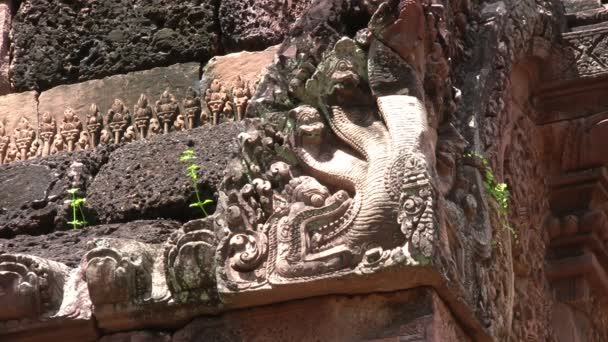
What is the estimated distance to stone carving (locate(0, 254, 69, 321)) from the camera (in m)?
4.33

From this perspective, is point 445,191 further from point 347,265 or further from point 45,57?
point 45,57

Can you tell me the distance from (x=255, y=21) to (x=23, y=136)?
3.30 ft

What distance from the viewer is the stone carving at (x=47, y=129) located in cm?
545

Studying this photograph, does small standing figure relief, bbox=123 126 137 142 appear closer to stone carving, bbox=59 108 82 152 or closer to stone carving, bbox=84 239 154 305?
stone carving, bbox=59 108 82 152

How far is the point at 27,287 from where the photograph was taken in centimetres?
432

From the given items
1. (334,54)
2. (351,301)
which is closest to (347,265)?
(351,301)

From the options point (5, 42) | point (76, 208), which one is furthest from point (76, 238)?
point (5, 42)

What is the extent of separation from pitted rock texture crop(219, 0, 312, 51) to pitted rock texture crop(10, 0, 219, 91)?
8 centimetres

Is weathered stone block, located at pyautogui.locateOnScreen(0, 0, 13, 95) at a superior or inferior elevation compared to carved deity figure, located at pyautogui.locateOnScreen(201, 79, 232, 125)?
superior

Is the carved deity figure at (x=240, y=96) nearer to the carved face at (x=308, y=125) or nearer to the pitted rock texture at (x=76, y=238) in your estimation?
the pitted rock texture at (x=76, y=238)

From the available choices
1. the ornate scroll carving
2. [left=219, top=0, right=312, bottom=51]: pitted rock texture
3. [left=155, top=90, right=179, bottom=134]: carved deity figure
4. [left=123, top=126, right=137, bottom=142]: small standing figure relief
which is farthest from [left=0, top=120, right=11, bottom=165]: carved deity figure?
the ornate scroll carving

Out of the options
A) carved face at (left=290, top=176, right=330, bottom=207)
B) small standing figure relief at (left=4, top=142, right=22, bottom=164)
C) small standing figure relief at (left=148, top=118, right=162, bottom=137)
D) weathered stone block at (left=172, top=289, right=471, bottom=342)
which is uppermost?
small standing figure relief at (left=148, top=118, right=162, bottom=137)

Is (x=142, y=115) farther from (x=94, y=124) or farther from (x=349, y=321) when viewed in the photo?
(x=349, y=321)

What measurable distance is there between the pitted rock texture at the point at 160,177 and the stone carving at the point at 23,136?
0.54 m
